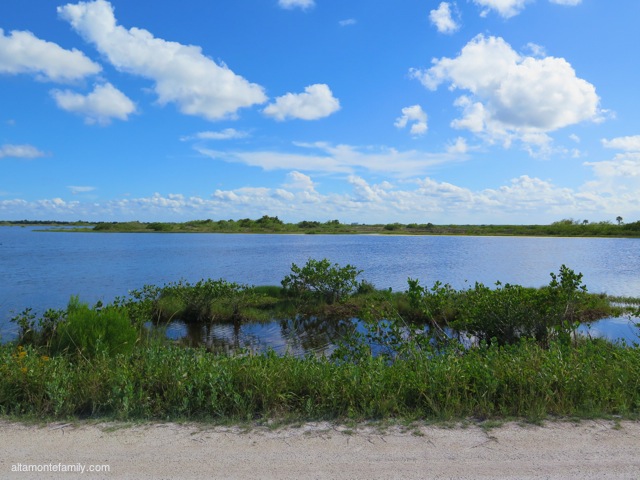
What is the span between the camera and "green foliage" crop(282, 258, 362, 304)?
1877 cm

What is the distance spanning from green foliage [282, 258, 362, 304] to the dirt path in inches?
549

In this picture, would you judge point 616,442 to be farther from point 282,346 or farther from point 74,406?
point 282,346

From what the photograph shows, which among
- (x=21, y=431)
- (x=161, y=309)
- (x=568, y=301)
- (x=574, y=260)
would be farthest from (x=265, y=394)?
(x=574, y=260)

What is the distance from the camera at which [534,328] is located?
11211 millimetres

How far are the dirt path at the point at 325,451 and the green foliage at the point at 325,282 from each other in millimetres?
13953

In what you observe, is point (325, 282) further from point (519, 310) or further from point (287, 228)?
point (287, 228)

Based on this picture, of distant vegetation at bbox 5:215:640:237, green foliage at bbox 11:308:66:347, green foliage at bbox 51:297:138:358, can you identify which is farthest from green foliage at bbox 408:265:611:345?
distant vegetation at bbox 5:215:640:237

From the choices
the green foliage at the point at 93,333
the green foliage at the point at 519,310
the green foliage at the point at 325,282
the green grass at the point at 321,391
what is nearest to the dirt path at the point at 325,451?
the green grass at the point at 321,391

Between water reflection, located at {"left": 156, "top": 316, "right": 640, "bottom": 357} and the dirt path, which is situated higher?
the dirt path

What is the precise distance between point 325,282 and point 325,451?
1472 centimetres

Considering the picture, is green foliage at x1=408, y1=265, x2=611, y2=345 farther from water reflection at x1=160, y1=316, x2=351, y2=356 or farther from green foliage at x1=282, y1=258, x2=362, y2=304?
green foliage at x1=282, y1=258, x2=362, y2=304

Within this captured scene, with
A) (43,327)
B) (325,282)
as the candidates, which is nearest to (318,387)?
(43,327)

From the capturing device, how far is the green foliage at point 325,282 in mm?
18766

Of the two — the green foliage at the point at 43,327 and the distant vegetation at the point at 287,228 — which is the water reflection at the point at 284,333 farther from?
the distant vegetation at the point at 287,228
